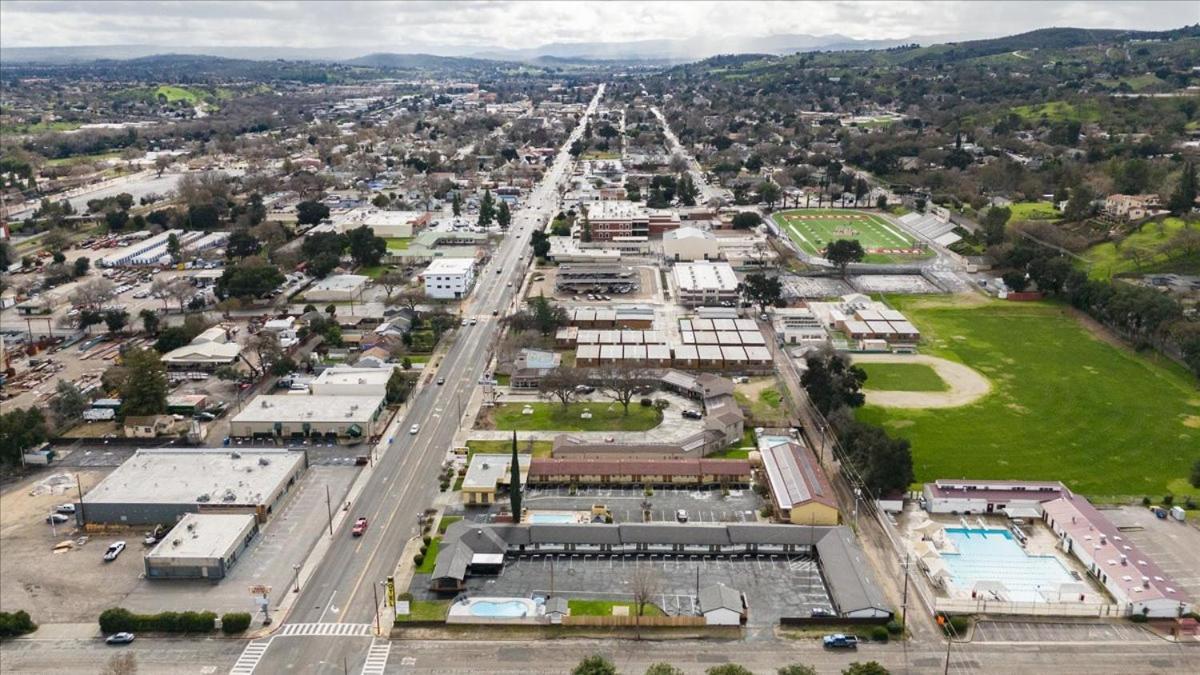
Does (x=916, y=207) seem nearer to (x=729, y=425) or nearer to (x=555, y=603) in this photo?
(x=729, y=425)

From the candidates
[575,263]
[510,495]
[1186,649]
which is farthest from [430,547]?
[575,263]

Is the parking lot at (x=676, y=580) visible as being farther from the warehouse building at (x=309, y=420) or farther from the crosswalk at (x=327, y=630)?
the warehouse building at (x=309, y=420)

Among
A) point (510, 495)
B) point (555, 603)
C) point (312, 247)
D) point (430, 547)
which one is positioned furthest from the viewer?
point (312, 247)

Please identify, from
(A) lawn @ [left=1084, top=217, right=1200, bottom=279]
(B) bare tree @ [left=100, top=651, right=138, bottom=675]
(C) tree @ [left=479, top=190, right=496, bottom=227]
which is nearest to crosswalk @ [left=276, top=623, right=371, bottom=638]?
(B) bare tree @ [left=100, top=651, right=138, bottom=675]


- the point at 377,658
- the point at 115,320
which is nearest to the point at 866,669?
the point at 377,658

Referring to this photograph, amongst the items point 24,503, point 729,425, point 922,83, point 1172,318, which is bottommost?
point 24,503

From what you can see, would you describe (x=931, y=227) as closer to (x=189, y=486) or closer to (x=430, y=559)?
(x=430, y=559)
